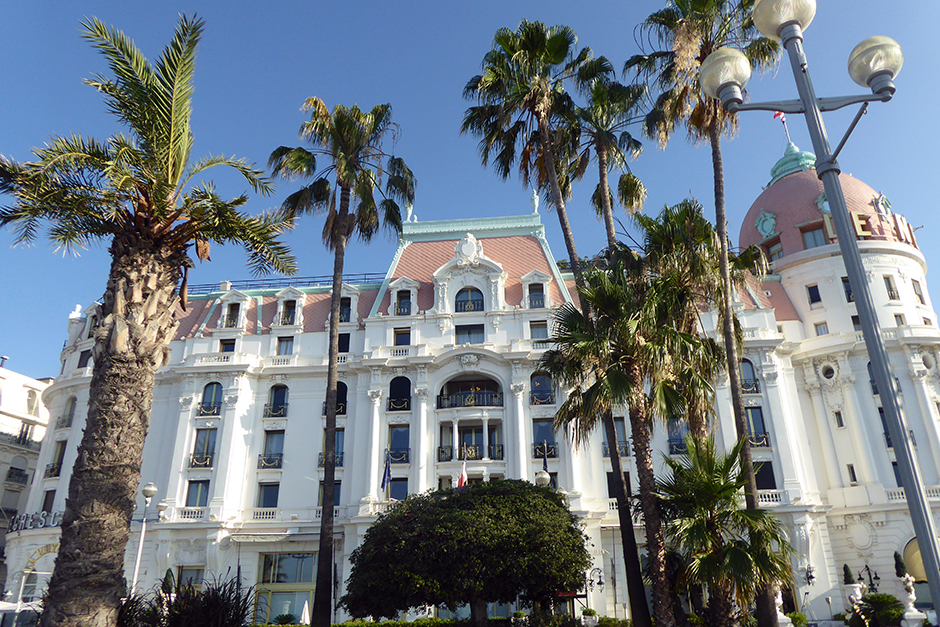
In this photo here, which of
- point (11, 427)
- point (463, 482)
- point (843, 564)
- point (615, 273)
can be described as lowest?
point (843, 564)

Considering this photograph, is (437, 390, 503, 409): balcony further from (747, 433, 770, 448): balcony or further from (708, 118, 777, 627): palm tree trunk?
(708, 118, 777, 627): palm tree trunk

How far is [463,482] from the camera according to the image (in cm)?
2950

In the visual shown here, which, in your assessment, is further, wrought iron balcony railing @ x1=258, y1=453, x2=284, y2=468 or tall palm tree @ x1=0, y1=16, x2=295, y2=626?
wrought iron balcony railing @ x1=258, y1=453, x2=284, y2=468

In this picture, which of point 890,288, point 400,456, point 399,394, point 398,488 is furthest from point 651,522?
point 890,288

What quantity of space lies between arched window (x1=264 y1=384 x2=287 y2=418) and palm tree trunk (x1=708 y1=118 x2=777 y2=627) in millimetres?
25820

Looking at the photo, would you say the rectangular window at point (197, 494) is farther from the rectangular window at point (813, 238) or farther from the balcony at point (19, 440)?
the rectangular window at point (813, 238)

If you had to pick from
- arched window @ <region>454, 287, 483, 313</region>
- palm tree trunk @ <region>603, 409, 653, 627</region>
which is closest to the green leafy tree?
palm tree trunk @ <region>603, 409, 653, 627</region>

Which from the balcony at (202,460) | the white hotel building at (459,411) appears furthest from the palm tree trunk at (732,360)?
the balcony at (202,460)

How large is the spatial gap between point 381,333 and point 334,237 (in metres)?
13.1

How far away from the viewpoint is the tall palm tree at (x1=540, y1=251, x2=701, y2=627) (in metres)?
16.8

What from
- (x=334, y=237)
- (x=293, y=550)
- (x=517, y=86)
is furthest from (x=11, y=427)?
(x=517, y=86)

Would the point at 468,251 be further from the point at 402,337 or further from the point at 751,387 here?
the point at 751,387

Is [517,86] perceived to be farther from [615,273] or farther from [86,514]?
[86,514]

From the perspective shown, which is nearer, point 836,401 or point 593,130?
point 593,130
